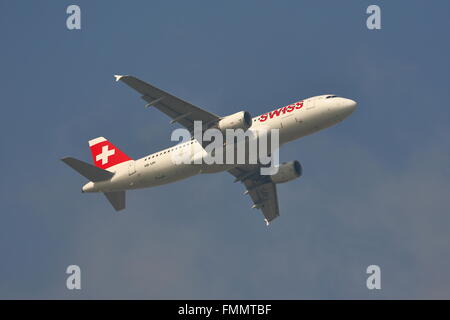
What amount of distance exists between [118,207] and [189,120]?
12.5 meters

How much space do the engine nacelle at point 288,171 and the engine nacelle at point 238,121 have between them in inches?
438

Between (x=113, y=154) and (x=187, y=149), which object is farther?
(x=113, y=154)

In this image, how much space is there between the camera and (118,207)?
260ft

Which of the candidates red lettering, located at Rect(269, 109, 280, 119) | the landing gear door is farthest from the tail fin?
→ red lettering, located at Rect(269, 109, 280, 119)

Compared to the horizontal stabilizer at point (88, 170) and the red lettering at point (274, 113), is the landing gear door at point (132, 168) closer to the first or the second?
the horizontal stabilizer at point (88, 170)

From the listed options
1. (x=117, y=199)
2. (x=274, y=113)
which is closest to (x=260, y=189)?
(x=274, y=113)

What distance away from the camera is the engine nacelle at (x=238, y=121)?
7006cm

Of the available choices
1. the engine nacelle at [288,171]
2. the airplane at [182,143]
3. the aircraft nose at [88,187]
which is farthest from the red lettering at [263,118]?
the aircraft nose at [88,187]

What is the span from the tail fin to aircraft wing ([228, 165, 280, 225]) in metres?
11.8

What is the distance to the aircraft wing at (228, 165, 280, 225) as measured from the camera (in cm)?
8288

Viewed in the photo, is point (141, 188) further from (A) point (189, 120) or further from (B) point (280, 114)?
(B) point (280, 114)

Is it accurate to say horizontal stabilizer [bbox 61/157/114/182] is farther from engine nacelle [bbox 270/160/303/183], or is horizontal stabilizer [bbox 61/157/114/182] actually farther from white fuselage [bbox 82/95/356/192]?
engine nacelle [bbox 270/160/303/183]

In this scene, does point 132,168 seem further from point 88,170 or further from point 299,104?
point 299,104

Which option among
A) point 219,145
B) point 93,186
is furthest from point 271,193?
point 93,186
